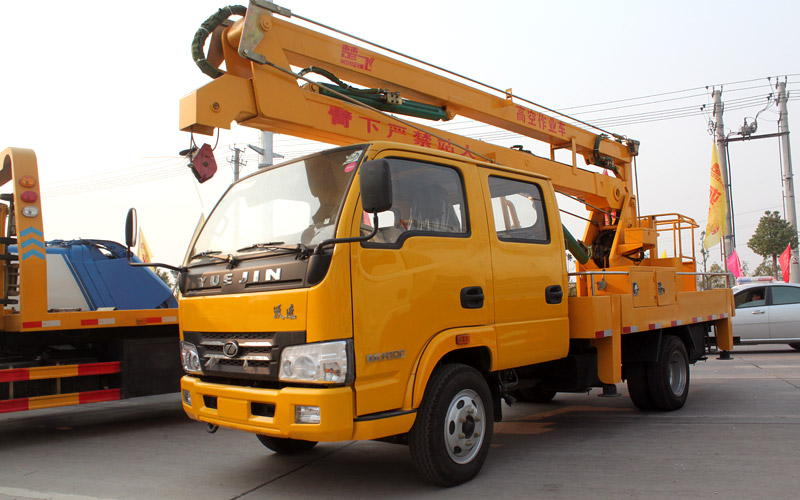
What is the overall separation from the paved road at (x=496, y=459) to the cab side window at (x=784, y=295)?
598cm

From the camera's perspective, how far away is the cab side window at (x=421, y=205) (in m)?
4.12

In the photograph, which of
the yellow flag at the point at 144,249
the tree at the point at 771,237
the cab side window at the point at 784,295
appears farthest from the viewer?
the tree at the point at 771,237

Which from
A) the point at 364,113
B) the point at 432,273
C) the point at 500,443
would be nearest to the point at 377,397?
the point at 432,273

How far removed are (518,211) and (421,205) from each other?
1150 millimetres

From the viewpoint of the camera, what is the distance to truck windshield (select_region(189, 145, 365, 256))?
4035 millimetres

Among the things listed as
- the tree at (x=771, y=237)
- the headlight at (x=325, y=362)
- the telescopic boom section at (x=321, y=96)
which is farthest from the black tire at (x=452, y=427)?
the tree at (x=771, y=237)

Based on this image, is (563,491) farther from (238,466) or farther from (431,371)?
(238,466)

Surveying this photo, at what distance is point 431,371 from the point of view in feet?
13.4

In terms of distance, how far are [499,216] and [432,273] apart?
988mm

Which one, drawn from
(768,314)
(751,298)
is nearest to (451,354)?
(768,314)

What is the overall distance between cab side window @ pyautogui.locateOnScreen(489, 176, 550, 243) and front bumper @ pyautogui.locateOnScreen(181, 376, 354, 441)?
191 centimetres

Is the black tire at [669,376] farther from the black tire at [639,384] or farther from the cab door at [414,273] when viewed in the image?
the cab door at [414,273]

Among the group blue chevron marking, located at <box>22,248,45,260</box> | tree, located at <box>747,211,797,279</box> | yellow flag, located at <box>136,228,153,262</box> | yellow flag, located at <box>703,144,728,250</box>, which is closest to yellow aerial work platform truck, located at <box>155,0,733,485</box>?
blue chevron marking, located at <box>22,248,45,260</box>

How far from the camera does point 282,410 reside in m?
3.70
